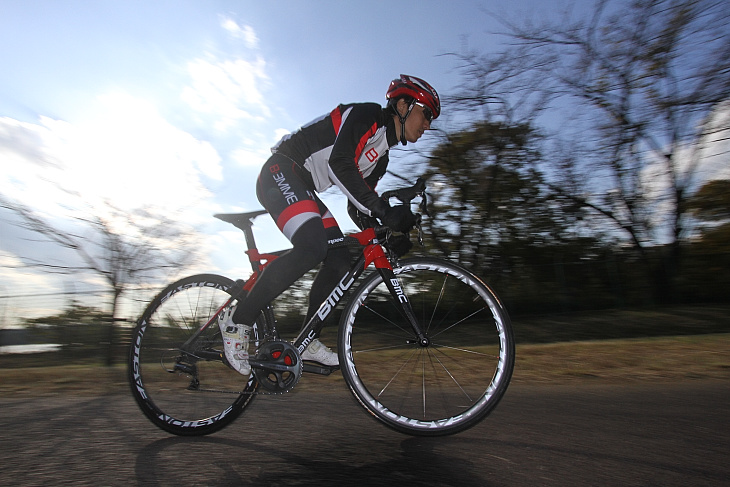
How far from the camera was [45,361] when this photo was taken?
10.4 meters

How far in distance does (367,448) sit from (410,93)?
2.09 meters

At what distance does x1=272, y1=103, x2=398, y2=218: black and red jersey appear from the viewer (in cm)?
280

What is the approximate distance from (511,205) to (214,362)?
31.5ft

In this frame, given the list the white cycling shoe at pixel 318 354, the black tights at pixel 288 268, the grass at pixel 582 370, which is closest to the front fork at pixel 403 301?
the black tights at pixel 288 268

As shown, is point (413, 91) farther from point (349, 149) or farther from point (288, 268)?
point (288, 268)

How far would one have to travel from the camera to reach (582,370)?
556 centimetres

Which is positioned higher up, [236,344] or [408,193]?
[408,193]

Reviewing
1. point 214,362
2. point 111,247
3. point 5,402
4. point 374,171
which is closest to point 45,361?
point 111,247

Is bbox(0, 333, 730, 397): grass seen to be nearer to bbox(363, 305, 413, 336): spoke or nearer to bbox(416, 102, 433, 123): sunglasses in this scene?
bbox(363, 305, 413, 336): spoke

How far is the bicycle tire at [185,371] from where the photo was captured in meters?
2.87

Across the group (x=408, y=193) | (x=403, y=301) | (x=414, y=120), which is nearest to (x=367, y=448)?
(x=403, y=301)

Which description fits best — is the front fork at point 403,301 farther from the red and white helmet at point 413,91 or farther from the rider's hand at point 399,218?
the red and white helmet at point 413,91

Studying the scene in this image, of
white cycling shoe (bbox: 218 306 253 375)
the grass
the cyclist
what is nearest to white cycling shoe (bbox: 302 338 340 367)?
the cyclist

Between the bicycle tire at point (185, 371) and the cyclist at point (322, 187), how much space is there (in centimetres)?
16
